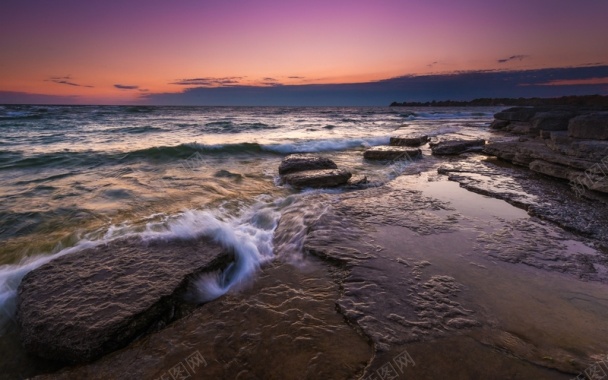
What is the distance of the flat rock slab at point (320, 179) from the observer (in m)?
6.96

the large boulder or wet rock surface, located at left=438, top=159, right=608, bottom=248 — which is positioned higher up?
the large boulder

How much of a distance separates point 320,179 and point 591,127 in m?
6.62

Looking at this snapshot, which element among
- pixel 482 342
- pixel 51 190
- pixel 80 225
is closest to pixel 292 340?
pixel 482 342

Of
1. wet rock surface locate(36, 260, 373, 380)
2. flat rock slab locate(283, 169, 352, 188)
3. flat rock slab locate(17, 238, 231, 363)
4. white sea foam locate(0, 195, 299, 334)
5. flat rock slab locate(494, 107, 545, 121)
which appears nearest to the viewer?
wet rock surface locate(36, 260, 373, 380)

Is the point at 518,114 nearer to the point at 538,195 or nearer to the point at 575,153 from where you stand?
the point at 575,153

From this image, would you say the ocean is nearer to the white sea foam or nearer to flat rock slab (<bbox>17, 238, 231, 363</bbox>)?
the white sea foam

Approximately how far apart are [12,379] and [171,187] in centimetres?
543

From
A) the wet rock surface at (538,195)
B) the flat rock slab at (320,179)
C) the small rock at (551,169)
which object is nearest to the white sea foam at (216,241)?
the flat rock slab at (320,179)

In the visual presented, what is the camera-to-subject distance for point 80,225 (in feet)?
15.9

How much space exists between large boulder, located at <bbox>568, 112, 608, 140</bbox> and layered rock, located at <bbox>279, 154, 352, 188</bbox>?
5.75 m

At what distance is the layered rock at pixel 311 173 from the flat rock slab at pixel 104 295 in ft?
12.2

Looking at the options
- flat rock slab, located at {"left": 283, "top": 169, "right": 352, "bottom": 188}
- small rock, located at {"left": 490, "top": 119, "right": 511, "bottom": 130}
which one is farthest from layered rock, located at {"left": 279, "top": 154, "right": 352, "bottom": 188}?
small rock, located at {"left": 490, "top": 119, "right": 511, "bottom": 130}

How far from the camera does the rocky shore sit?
2047mm

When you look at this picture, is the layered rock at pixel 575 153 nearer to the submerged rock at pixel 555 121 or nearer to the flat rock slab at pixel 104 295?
the submerged rock at pixel 555 121
